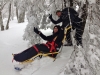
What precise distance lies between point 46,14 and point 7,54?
2.37m

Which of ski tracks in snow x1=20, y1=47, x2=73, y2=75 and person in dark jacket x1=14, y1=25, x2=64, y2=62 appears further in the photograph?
person in dark jacket x1=14, y1=25, x2=64, y2=62

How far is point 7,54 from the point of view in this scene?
8.46 metres

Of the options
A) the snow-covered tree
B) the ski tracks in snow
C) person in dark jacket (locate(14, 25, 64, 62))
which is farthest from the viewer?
the snow-covered tree

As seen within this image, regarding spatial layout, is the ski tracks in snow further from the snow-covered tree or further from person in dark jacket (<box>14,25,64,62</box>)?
the snow-covered tree

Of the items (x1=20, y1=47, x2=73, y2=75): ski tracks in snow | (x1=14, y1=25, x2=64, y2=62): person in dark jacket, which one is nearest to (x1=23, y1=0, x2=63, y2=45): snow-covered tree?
(x1=20, y1=47, x2=73, y2=75): ski tracks in snow

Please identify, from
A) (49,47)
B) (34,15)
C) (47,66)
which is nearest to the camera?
(47,66)

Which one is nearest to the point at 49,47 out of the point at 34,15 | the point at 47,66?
the point at 47,66

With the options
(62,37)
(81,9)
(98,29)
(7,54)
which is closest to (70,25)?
(62,37)

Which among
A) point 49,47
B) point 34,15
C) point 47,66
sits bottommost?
point 47,66

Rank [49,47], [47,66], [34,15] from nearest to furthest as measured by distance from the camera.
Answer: [47,66] < [49,47] < [34,15]

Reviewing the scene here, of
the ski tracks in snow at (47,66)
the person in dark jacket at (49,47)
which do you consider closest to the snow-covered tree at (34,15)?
the ski tracks in snow at (47,66)

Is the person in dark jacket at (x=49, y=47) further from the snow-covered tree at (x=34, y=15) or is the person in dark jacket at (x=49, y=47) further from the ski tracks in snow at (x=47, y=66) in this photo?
the snow-covered tree at (x=34, y=15)

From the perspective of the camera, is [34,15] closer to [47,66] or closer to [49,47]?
[49,47]

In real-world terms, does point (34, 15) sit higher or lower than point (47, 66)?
higher
